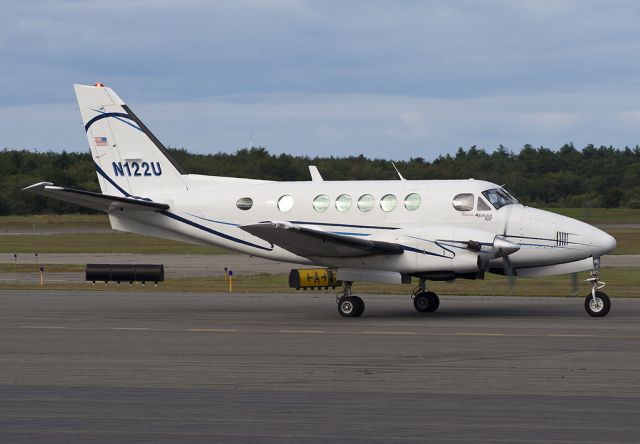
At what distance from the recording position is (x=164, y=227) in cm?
2775

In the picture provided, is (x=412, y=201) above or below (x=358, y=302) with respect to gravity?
above

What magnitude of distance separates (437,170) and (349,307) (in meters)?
34.9


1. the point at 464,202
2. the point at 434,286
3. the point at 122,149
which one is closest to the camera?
the point at 464,202

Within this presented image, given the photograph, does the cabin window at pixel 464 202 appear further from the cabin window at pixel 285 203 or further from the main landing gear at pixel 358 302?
the cabin window at pixel 285 203

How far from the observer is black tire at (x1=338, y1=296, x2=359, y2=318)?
24.8 meters

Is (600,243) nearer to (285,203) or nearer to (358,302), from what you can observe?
(358,302)

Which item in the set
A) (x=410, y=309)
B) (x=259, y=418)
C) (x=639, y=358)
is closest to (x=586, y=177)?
(x=410, y=309)

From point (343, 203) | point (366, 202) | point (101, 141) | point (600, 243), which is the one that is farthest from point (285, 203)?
point (600, 243)

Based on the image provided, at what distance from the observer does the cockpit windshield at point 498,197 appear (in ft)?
81.7

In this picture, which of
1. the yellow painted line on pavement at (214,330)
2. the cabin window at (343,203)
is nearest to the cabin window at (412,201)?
the cabin window at (343,203)

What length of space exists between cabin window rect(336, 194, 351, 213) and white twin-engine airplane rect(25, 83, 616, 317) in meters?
0.02

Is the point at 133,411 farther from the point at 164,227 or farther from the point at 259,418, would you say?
the point at 164,227

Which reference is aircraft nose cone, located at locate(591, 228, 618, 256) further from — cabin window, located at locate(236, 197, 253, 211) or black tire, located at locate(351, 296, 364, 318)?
cabin window, located at locate(236, 197, 253, 211)

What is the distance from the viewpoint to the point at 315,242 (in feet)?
80.2
